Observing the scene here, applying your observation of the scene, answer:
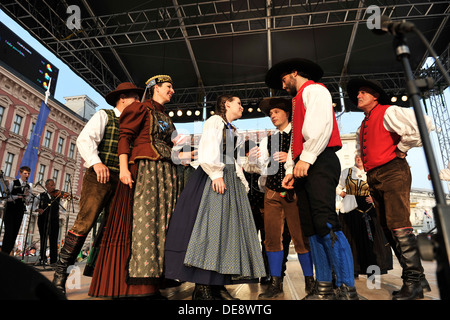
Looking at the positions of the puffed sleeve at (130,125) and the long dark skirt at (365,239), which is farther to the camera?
the long dark skirt at (365,239)

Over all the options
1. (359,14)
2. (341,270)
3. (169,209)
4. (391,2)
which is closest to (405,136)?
(341,270)

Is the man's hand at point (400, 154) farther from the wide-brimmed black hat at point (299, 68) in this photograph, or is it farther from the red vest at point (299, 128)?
the wide-brimmed black hat at point (299, 68)

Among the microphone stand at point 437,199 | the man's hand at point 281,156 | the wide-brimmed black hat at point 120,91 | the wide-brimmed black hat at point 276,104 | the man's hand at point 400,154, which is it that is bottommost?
the microphone stand at point 437,199

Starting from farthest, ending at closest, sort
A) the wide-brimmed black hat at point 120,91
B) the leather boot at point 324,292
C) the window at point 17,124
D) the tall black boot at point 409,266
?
the window at point 17,124, the wide-brimmed black hat at point 120,91, the tall black boot at point 409,266, the leather boot at point 324,292

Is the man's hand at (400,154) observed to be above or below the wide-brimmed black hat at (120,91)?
below

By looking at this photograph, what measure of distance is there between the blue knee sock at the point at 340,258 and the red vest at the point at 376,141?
0.98 metres

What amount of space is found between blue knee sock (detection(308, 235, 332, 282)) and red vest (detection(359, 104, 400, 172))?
3.23ft

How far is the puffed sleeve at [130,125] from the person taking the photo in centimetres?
221

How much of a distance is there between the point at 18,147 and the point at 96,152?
69.9 ft

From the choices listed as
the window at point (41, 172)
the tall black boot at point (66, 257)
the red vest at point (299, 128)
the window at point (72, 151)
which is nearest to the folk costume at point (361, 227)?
the red vest at point (299, 128)

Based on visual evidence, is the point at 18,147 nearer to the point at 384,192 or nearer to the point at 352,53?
the point at 352,53

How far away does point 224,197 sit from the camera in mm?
2074

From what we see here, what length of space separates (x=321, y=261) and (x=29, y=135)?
23.6 m
